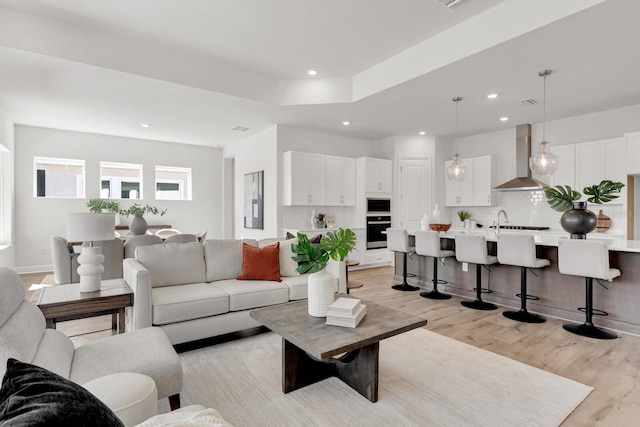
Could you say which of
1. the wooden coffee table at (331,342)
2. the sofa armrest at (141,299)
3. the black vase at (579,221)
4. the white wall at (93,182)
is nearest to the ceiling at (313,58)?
the white wall at (93,182)

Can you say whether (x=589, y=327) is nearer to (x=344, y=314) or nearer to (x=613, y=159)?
(x=344, y=314)

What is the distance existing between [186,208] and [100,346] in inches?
259

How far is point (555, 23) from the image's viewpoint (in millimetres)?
2809

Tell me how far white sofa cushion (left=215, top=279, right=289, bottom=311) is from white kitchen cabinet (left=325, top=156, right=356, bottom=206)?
11.0 ft

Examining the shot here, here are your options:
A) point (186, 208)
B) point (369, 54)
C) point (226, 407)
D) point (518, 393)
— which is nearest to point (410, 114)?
point (369, 54)

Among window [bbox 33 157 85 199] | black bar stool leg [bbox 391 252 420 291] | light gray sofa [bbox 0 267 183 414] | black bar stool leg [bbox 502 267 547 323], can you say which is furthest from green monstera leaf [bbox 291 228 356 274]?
window [bbox 33 157 85 199]

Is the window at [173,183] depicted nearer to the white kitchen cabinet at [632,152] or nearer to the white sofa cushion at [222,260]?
the white sofa cushion at [222,260]

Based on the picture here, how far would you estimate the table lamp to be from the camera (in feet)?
8.43

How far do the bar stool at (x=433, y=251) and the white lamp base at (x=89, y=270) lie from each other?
12.4ft

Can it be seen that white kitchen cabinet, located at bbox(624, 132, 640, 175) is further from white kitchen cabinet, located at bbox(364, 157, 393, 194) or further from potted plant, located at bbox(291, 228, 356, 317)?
potted plant, located at bbox(291, 228, 356, 317)

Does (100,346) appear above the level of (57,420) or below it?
below

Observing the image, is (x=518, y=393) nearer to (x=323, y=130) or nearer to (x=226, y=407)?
(x=226, y=407)

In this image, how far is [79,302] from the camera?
2328 mm

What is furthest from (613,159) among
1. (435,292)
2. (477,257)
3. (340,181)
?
(340,181)
